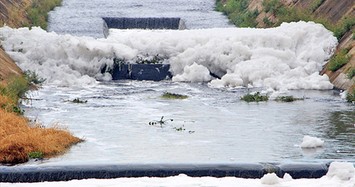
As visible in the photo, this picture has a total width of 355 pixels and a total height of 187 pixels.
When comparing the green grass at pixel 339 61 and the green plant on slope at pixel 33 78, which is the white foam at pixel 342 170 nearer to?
the green grass at pixel 339 61

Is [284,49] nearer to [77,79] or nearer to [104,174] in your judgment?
[77,79]

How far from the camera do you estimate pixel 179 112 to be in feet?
98.9

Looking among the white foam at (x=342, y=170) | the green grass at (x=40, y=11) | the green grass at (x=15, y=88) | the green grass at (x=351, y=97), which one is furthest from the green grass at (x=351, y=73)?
the green grass at (x=40, y=11)

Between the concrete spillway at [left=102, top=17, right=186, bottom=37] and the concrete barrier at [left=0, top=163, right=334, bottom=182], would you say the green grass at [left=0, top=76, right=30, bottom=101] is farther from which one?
the concrete spillway at [left=102, top=17, right=186, bottom=37]

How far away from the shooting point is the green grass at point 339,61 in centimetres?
3512

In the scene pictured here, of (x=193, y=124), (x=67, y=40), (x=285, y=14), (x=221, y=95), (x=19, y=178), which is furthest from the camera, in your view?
(x=285, y=14)

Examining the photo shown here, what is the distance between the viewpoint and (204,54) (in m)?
38.9

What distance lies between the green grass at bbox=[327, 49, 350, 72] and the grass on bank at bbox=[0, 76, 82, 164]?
11.6 metres

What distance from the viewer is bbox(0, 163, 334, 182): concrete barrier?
20984 mm

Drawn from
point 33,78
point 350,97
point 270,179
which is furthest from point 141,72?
point 270,179

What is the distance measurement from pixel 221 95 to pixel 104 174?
44.2 ft

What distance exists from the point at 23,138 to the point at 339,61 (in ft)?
49.7

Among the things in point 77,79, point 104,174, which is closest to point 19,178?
point 104,174

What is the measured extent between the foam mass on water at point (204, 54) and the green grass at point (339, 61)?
48 cm
